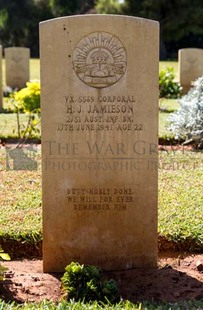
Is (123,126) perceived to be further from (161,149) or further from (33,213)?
(161,149)

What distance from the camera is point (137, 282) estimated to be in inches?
143

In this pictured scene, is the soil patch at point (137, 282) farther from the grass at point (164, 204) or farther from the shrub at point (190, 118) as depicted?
the shrub at point (190, 118)

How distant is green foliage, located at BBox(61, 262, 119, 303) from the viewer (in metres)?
3.28

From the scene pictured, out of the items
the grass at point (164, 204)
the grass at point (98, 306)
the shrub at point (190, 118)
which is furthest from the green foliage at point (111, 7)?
the grass at point (98, 306)

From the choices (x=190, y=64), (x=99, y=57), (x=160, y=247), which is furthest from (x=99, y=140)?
(x=190, y=64)

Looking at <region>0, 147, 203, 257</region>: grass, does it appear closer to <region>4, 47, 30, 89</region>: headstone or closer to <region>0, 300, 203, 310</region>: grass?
<region>0, 300, 203, 310</region>: grass

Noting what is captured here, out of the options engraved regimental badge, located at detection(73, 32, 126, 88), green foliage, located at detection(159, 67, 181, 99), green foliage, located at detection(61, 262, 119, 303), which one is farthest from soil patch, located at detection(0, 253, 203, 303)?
green foliage, located at detection(159, 67, 181, 99)

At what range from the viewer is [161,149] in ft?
25.5

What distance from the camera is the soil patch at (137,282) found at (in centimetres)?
338

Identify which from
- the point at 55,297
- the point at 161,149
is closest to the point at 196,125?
the point at 161,149

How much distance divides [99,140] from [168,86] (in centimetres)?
1161

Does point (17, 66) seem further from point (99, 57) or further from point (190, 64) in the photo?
point (99, 57)

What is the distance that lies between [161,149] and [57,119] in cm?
422

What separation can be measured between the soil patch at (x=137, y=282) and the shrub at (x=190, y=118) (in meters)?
4.13
